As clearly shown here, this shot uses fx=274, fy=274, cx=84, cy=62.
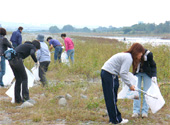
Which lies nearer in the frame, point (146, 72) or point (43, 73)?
point (146, 72)

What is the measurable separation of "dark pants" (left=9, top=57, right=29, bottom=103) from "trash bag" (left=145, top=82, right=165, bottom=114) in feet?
9.12

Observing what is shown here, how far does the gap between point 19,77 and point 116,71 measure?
2616 mm

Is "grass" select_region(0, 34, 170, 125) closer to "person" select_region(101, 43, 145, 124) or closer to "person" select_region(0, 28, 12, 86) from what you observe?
"person" select_region(101, 43, 145, 124)

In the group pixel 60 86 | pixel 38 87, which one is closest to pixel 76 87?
pixel 60 86

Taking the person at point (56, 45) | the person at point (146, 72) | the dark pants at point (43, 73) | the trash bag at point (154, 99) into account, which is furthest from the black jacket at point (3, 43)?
the trash bag at point (154, 99)

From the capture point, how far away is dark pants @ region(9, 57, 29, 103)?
6088 millimetres

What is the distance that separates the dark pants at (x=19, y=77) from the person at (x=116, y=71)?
226 cm

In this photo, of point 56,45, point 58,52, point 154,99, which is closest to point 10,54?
point 154,99

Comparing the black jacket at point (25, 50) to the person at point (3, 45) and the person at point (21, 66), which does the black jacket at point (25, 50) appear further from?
the person at point (3, 45)

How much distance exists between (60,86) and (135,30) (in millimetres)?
132851

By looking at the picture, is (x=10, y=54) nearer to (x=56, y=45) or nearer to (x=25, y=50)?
(x=25, y=50)

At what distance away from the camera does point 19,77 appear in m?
6.27

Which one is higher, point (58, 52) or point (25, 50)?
point (25, 50)

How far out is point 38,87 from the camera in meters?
7.97
